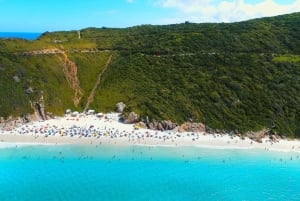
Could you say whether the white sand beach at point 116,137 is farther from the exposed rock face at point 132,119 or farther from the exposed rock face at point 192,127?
the exposed rock face at point 192,127

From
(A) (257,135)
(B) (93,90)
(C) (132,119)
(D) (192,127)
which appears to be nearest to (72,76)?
(B) (93,90)

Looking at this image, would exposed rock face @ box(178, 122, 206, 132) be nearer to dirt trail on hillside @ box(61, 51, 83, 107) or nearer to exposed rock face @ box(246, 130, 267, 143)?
exposed rock face @ box(246, 130, 267, 143)

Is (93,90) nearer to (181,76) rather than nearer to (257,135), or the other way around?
(181,76)

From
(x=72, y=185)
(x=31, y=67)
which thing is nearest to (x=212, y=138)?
(x=72, y=185)

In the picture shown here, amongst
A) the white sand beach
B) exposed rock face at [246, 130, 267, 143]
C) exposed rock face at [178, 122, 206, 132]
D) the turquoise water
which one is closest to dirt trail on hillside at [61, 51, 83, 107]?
the white sand beach

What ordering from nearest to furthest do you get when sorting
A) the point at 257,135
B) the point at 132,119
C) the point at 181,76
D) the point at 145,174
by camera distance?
1. the point at 145,174
2. the point at 257,135
3. the point at 132,119
4. the point at 181,76

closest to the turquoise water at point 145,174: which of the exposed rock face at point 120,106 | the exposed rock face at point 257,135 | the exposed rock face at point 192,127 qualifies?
the exposed rock face at point 257,135
